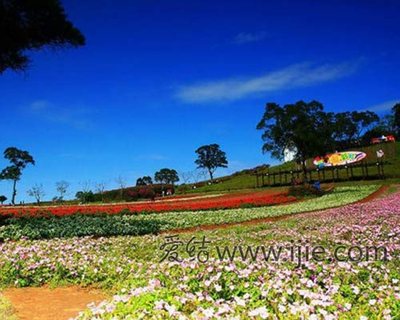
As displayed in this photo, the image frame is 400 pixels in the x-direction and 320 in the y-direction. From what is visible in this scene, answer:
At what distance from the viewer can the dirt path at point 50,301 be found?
607 cm

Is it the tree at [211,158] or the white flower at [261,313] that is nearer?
the white flower at [261,313]

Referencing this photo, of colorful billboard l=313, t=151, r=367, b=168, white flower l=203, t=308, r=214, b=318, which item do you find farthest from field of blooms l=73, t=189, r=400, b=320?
colorful billboard l=313, t=151, r=367, b=168

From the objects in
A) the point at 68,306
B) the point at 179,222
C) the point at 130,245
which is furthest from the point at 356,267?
the point at 179,222

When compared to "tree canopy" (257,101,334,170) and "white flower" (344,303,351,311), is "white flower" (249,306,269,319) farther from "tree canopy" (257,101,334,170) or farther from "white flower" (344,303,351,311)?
"tree canopy" (257,101,334,170)

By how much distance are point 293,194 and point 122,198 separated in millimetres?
23792

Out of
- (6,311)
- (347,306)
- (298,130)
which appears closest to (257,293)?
(347,306)

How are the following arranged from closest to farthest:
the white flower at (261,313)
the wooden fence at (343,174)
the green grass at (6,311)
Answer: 1. the white flower at (261,313)
2. the green grass at (6,311)
3. the wooden fence at (343,174)

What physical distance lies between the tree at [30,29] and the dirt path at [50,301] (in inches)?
487

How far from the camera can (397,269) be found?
673cm

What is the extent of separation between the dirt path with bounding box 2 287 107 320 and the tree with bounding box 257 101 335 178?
4166cm

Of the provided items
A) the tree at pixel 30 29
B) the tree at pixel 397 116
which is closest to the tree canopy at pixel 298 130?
the tree at pixel 30 29

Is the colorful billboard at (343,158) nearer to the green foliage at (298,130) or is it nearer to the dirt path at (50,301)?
the green foliage at (298,130)

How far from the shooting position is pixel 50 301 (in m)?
6.87

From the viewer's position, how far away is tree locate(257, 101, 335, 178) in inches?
1879
